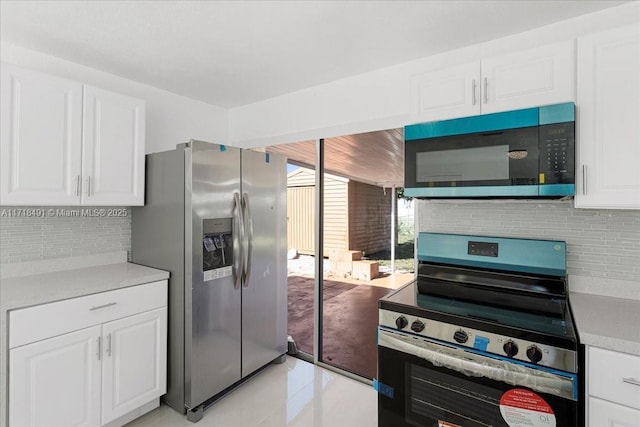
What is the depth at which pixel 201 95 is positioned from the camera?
3.08 meters

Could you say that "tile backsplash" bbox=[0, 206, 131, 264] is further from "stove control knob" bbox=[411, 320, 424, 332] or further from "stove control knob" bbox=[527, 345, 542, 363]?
"stove control knob" bbox=[527, 345, 542, 363]

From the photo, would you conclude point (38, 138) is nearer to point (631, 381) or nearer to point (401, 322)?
point (401, 322)

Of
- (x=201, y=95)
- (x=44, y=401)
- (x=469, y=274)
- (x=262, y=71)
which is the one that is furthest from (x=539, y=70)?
(x=44, y=401)

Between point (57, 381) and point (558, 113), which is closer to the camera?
point (558, 113)

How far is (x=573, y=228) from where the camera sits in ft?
5.96

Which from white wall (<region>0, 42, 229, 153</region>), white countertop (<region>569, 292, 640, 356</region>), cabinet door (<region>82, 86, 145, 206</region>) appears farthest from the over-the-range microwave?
white wall (<region>0, 42, 229, 153</region>)

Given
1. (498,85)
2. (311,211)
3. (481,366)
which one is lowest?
(481,366)

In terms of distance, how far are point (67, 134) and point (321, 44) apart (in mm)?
1728

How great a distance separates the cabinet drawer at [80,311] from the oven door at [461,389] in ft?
5.01

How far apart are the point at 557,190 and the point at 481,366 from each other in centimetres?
88

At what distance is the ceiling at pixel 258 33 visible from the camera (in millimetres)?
1722

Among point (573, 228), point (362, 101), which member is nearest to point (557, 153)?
point (573, 228)

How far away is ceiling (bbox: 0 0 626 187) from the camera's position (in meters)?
1.72

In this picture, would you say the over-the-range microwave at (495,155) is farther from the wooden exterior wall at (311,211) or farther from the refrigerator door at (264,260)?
the wooden exterior wall at (311,211)
